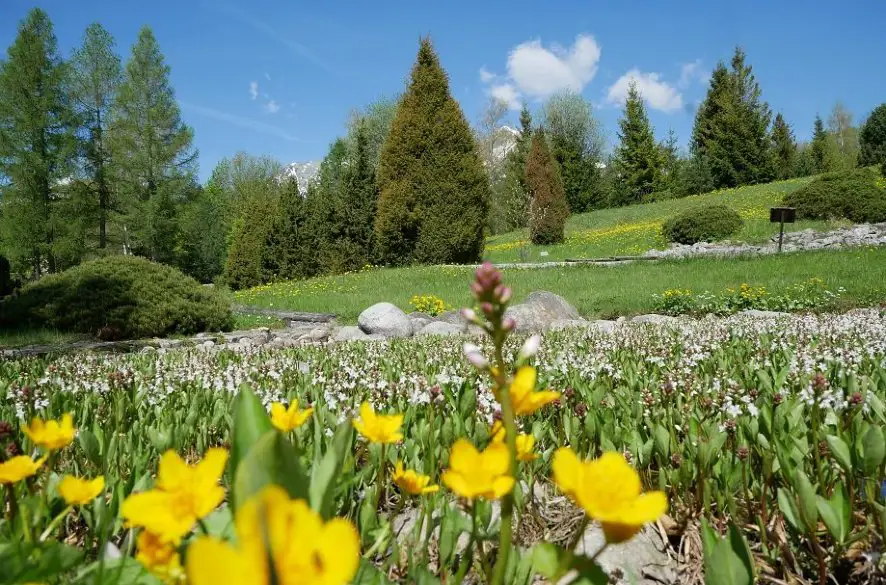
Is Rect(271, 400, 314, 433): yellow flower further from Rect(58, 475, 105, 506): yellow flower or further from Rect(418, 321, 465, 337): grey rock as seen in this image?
Rect(418, 321, 465, 337): grey rock

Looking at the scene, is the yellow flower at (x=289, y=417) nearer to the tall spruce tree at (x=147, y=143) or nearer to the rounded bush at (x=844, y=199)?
the rounded bush at (x=844, y=199)

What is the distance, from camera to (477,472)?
0.70 meters

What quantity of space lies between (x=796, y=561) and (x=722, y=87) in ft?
160

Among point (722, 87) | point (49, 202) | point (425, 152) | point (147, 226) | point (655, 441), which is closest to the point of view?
point (655, 441)

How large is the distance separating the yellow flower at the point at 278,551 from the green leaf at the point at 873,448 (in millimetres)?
1567

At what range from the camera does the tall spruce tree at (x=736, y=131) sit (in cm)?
4022

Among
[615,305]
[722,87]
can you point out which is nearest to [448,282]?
[615,305]

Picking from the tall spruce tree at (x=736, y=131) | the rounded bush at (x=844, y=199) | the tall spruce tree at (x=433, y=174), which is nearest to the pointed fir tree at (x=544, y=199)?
the tall spruce tree at (x=433, y=174)

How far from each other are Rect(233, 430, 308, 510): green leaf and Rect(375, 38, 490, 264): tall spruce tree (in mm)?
23590

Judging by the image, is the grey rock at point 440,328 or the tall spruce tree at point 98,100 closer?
the grey rock at point 440,328

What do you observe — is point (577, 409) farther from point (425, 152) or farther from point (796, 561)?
point (425, 152)

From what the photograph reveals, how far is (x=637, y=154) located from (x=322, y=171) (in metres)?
25.6

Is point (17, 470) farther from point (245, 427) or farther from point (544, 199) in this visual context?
point (544, 199)

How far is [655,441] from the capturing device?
197 centimetres
